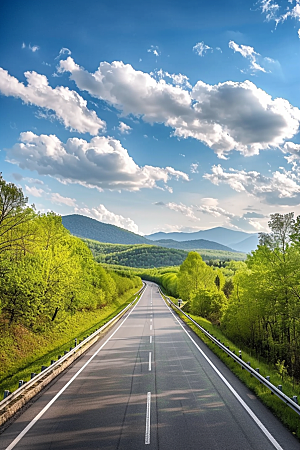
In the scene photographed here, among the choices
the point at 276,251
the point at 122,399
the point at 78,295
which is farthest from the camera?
the point at 78,295

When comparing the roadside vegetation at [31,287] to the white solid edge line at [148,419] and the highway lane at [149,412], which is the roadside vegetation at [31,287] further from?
the white solid edge line at [148,419]

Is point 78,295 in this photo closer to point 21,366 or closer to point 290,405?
point 21,366

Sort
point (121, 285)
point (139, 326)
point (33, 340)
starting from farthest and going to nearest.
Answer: point (121, 285) < point (139, 326) < point (33, 340)

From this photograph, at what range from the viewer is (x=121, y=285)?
66.2 m

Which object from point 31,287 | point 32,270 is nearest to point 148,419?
point 31,287

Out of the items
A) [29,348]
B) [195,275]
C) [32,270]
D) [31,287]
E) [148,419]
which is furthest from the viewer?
[195,275]

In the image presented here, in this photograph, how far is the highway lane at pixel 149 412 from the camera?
24.8ft

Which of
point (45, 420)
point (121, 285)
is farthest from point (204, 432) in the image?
point (121, 285)

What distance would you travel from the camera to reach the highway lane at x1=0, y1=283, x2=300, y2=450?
7547mm

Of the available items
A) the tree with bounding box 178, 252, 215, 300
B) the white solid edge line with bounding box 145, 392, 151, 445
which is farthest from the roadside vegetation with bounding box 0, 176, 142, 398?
the tree with bounding box 178, 252, 215, 300

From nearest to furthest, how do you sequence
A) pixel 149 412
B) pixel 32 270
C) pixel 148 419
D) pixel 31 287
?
pixel 148 419 < pixel 149 412 < pixel 31 287 < pixel 32 270

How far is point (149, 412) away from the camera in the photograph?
9.26 metres

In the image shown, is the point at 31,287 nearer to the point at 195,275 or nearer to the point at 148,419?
the point at 148,419

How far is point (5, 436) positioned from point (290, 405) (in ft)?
25.4
